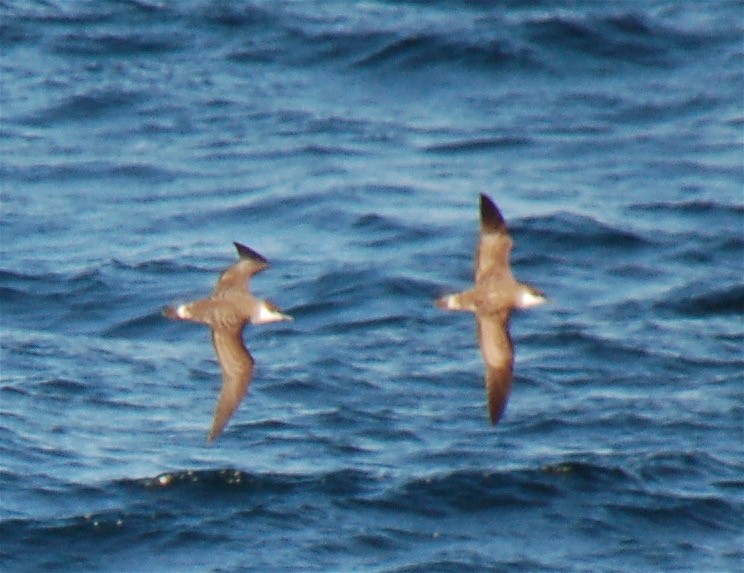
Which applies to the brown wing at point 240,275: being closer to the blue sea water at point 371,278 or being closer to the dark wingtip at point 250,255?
the dark wingtip at point 250,255

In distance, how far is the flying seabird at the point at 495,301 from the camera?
1199 centimetres

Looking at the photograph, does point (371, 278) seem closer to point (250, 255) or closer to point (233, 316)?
point (233, 316)

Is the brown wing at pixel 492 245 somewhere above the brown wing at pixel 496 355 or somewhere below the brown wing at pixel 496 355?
above

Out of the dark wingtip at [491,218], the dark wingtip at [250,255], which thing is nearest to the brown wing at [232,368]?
the dark wingtip at [250,255]

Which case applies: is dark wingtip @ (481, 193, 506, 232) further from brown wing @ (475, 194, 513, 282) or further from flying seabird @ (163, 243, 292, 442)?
flying seabird @ (163, 243, 292, 442)

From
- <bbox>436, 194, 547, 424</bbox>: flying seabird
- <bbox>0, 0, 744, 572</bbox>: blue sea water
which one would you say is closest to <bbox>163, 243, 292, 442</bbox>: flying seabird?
<bbox>436, 194, 547, 424</bbox>: flying seabird

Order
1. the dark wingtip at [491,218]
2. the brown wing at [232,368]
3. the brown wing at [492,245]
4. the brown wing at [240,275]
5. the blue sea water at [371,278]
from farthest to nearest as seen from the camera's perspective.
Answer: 1. the blue sea water at [371,278]
2. the brown wing at [240,275]
3. the brown wing at [232,368]
4. the brown wing at [492,245]
5. the dark wingtip at [491,218]

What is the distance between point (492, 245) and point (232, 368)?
1.67 metres

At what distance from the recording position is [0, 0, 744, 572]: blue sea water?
704 inches

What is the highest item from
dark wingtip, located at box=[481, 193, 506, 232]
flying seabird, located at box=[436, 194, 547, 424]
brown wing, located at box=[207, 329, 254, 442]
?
dark wingtip, located at box=[481, 193, 506, 232]

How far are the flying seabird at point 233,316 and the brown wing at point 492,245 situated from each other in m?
1.18

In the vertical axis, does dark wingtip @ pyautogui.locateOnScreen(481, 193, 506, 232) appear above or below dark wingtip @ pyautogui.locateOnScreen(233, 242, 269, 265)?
above

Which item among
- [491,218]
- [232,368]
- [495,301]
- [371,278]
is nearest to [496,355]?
[495,301]

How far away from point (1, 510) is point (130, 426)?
2.22 metres
